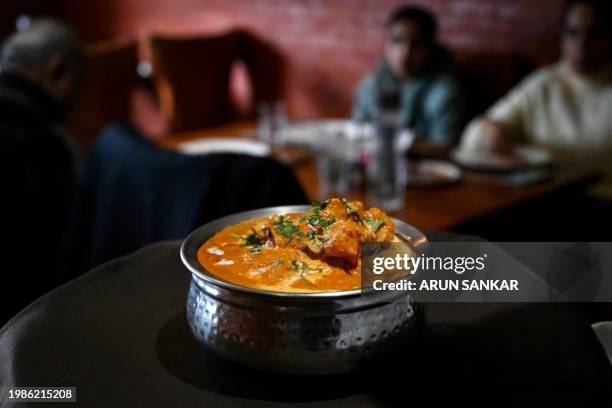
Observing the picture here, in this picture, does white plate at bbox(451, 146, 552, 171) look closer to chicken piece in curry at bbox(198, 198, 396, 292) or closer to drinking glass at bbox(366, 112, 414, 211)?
drinking glass at bbox(366, 112, 414, 211)

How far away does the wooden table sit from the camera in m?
1.76

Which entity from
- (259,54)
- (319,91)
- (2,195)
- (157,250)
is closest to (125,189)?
(2,195)

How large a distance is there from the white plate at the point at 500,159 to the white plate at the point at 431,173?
5cm

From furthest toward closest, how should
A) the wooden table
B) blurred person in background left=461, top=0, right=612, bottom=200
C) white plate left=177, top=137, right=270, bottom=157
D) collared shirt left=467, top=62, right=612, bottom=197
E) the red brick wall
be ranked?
the red brick wall < collared shirt left=467, top=62, right=612, bottom=197 < blurred person in background left=461, top=0, right=612, bottom=200 < white plate left=177, top=137, right=270, bottom=157 < the wooden table

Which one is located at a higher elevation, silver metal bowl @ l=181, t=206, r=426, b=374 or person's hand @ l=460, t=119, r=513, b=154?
silver metal bowl @ l=181, t=206, r=426, b=374

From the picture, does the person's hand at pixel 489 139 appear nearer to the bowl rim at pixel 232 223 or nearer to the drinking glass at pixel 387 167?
the drinking glass at pixel 387 167

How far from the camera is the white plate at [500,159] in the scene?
2160 millimetres

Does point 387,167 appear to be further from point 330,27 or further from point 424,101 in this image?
point 330,27

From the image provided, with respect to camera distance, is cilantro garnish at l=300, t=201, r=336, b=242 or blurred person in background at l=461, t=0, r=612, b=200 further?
blurred person in background at l=461, t=0, r=612, b=200

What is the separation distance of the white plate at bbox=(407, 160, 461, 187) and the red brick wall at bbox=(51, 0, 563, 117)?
4.96 ft

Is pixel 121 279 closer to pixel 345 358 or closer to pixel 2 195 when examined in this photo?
pixel 345 358

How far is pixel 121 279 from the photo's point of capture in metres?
0.93

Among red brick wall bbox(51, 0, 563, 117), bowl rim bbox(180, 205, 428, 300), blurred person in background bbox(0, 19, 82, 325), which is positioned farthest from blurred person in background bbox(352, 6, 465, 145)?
bowl rim bbox(180, 205, 428, 300)

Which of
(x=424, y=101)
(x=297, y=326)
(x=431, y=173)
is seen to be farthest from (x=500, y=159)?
(x=297, y=326)
